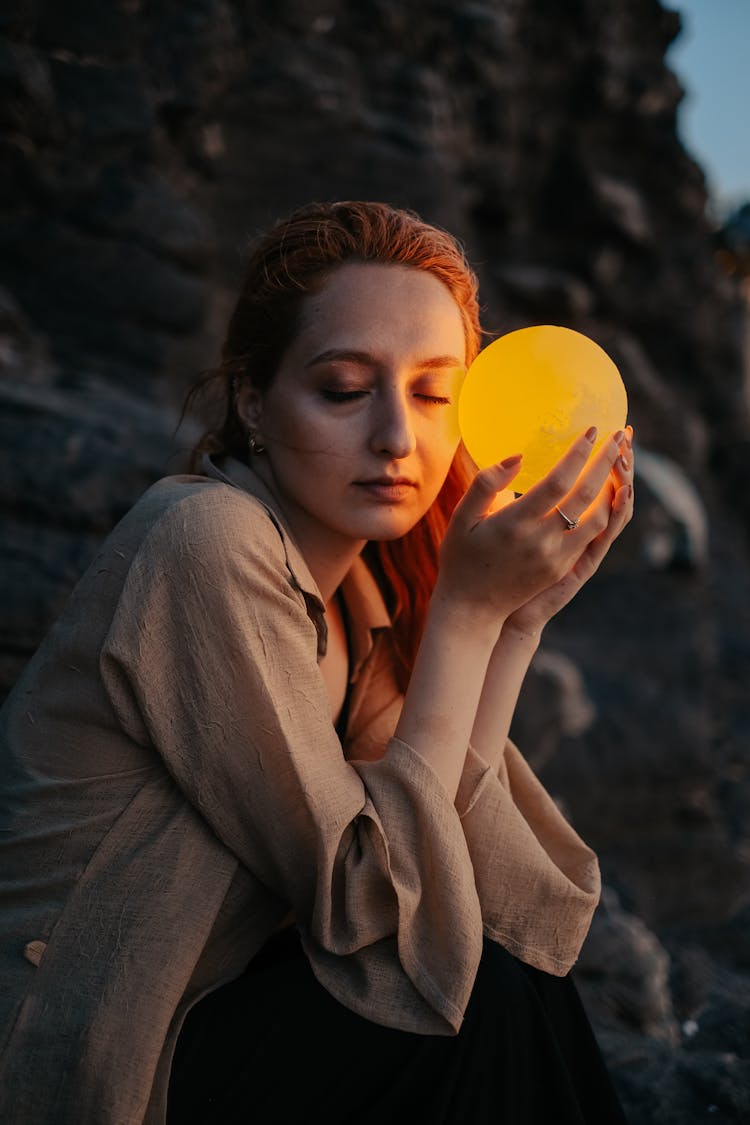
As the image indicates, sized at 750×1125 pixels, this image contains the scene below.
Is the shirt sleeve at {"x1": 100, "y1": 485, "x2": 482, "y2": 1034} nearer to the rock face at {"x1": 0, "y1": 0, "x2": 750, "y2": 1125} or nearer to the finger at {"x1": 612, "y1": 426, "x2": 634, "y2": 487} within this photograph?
the finger at {"x1": 612, "y1": 426, "x2": 634, "y2": 487}

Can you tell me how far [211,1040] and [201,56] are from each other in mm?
6145

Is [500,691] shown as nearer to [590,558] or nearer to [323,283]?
[590,558]

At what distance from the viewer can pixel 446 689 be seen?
6.63ft

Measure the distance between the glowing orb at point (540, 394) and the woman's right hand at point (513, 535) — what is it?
2.0 inches

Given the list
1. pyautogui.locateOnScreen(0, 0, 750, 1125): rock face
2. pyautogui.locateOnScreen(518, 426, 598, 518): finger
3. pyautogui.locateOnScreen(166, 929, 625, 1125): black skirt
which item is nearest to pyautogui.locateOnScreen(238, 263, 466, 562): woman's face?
pyautogui.locateOnScreen(518, 426, 598, 518): finger

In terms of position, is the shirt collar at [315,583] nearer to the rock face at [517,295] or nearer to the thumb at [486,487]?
the thumb at [486,487]

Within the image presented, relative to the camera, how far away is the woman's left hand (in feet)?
7.13

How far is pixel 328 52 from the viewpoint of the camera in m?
7.41

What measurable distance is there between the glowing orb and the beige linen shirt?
0.54 meters

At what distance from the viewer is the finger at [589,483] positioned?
2.02 m

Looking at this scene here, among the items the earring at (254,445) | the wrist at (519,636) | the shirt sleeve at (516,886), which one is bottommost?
the shirt sleeve at (516,886)

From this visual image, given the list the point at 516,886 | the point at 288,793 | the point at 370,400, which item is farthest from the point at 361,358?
the point at 516,886

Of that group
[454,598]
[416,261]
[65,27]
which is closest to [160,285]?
[65,27]

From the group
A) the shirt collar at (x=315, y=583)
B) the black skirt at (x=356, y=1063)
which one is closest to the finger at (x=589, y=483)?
the shirt collar at (x=315, y=583)
